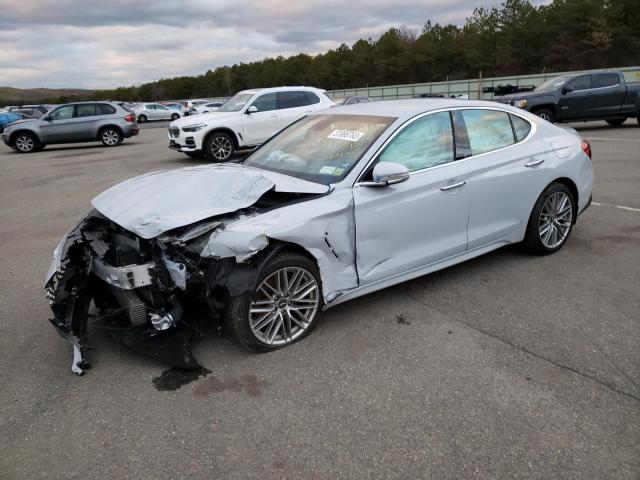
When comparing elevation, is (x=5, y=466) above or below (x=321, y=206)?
below

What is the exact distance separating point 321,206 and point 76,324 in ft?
5.83

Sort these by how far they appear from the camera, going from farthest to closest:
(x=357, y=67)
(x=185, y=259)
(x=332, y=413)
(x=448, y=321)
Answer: (x=357, y=67) → (x=448, y=321) → (x=185, y=259) → (x=332, y=413)

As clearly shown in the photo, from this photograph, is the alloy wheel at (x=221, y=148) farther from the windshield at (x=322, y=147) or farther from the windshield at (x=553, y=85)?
the windshield at (x=553, y=85)

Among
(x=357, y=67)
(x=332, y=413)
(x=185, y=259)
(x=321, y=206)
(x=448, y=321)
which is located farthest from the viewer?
(x=357, y=67)

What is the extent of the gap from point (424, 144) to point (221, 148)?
885 cm

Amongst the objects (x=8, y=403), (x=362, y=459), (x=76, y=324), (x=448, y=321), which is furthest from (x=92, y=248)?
(x=448, y=321)

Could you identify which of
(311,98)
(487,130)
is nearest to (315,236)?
(487,130)

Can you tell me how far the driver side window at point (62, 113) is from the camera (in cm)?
1761

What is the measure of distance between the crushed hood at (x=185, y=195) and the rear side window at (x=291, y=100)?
9.06 metres

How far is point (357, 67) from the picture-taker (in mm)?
76438

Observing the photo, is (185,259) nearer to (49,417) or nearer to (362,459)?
(49,417)

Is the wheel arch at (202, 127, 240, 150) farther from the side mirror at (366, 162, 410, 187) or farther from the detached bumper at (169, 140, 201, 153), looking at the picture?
the side mirror at (366, 162, 410, 187)

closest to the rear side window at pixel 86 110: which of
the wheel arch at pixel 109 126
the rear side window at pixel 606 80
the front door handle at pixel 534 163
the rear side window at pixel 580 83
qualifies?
the wheel arch at pixel 109 126

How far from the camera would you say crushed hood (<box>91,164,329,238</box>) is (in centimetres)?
318
